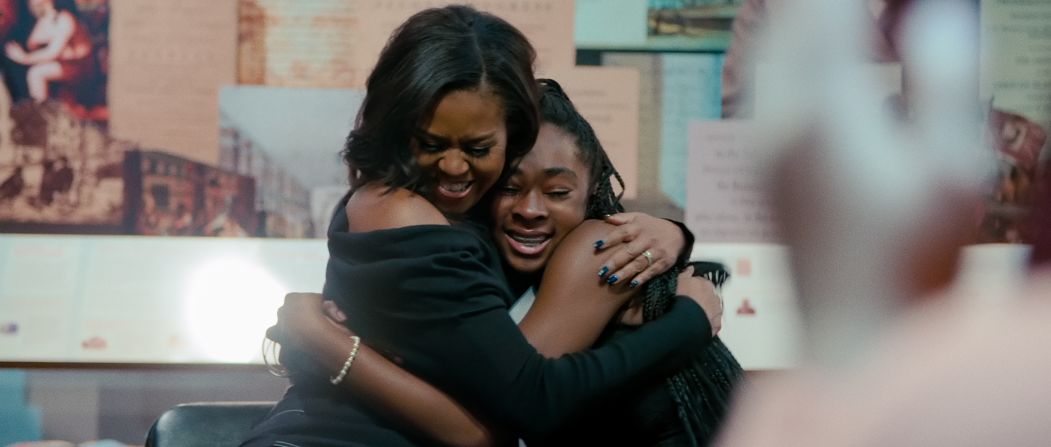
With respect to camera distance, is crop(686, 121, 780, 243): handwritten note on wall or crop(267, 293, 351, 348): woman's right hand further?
crop(686, 121, 780, 243): handwritten note on wall

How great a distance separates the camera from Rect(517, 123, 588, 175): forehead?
1.40 meters

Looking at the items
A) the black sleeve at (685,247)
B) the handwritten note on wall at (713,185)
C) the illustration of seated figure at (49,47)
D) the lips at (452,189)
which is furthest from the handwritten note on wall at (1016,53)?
the illustration of seated figure at (49,47)

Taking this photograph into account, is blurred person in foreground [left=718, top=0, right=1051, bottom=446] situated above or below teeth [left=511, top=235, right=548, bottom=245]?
above

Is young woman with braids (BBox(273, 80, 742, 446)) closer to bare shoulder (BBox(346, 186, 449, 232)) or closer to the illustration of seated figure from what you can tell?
bare shoulder (BBox(346, 186, 449, 232))

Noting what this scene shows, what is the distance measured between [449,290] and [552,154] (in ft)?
0.95

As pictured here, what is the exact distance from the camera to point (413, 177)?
1.33 meters

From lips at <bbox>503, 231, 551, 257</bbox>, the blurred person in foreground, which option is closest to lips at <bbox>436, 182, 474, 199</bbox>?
lips at <bbox>503, 231, 551, 257</bbox>

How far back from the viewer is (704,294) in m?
1.45

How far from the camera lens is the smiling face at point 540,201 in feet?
4.59

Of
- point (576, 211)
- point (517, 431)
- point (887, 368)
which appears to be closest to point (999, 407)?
point (887, 368)

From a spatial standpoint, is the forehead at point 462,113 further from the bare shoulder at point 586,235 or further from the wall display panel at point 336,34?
the wall display panel at point 336,34

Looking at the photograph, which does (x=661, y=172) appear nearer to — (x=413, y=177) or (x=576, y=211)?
(x=576, y=211)

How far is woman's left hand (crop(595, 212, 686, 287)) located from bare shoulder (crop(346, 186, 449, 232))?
239mm

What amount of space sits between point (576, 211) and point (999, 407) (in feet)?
3.22
